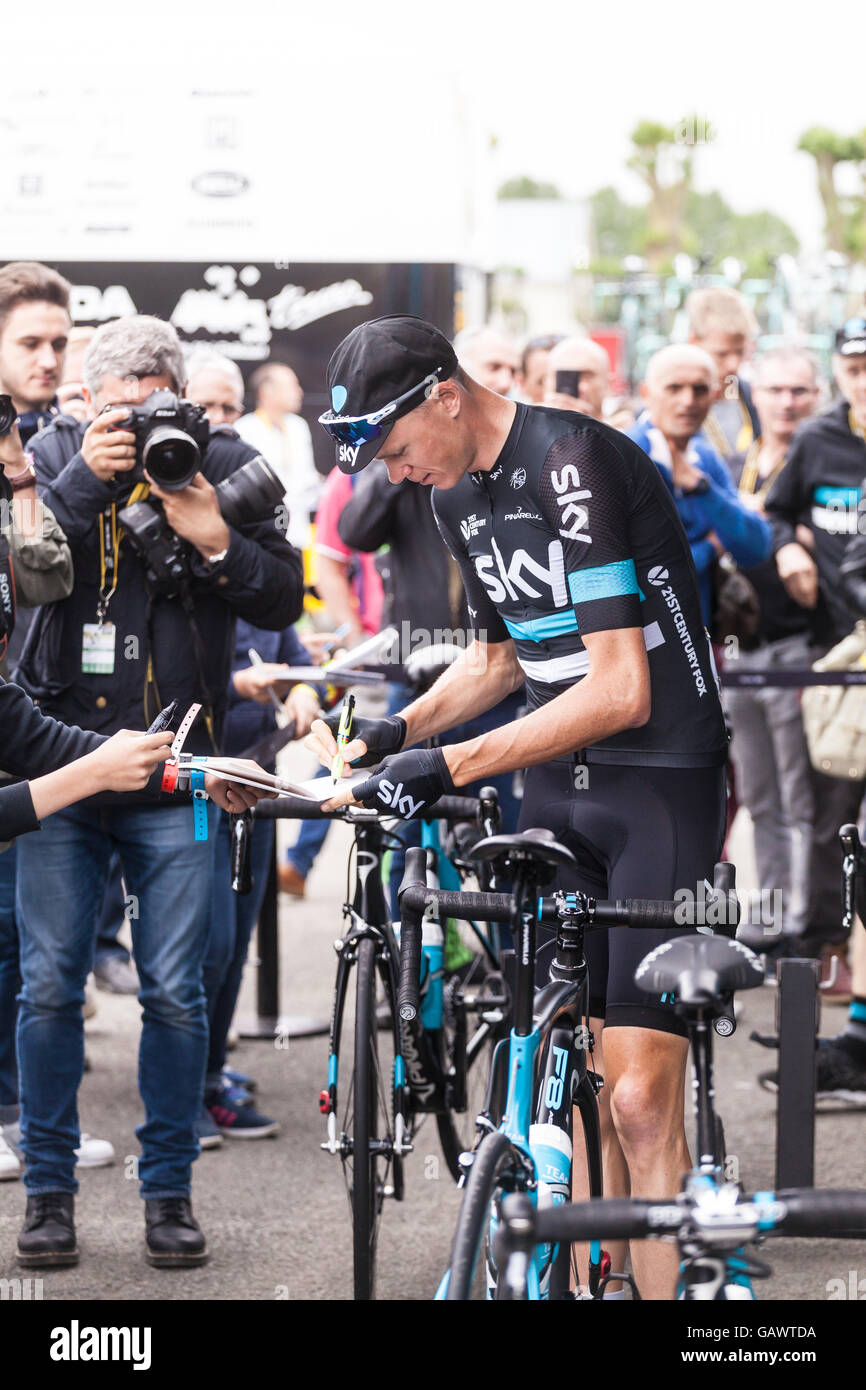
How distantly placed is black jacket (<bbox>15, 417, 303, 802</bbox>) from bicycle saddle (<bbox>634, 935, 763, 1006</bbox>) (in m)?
2.01

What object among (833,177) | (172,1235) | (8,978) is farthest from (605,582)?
(833,177)

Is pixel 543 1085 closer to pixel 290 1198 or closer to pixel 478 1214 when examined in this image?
pixel 478 1214

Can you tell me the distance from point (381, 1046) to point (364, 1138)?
754 millimetres

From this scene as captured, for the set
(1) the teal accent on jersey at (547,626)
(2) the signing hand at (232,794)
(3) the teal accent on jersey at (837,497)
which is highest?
(3) the teal accent on jersey at (837,497)

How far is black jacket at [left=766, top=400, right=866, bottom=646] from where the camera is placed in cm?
636

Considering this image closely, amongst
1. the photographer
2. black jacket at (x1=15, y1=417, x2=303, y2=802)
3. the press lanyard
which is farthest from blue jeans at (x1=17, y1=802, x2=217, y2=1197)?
the press lanyard

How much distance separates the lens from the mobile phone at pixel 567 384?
5.70 metres

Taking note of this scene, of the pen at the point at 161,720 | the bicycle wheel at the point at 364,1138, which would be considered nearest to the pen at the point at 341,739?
the pen at the point at 161,720

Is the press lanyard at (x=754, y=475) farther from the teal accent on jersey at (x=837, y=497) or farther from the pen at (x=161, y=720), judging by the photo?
the pen at (x=161, y=720)

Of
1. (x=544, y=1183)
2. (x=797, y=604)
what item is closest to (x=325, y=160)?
(x=797, y=604)

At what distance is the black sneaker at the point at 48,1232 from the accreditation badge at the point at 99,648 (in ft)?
4.20

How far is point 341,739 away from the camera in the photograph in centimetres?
328

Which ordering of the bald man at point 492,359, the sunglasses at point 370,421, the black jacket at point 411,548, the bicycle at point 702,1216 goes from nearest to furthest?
the bicycle at point 702,1216
the sunglasses at point 370,421
the black jacket at point 411,548
the bald man at point 492,359
